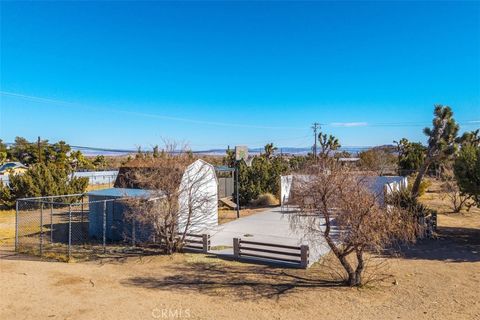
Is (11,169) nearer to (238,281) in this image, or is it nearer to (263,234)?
(263,234)

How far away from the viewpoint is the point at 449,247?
14570 mm

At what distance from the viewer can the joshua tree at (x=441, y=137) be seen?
79.6ft

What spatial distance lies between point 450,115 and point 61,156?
45.0m

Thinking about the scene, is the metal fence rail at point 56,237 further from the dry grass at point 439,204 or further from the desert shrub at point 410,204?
the dry grass at point 439,204

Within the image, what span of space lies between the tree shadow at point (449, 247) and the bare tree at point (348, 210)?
4.13m

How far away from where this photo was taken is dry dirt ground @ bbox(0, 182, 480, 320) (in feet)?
27.0

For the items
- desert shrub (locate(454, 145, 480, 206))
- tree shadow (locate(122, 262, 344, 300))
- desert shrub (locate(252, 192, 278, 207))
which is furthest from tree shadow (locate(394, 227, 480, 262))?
desert shrub (locate(252, 192, 278, 207))

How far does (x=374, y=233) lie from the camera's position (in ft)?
29.5

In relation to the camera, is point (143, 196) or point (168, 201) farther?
point (143, 196)

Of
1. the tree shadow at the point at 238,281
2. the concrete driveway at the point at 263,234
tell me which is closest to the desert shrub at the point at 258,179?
the concrete driveway at the point at 263,234

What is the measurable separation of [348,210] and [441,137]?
18834mm

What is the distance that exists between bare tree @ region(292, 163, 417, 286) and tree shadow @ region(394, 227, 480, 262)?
163 inches

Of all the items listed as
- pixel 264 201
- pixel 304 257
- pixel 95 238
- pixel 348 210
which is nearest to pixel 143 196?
pixel 95 238

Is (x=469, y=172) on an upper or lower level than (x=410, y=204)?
upper
